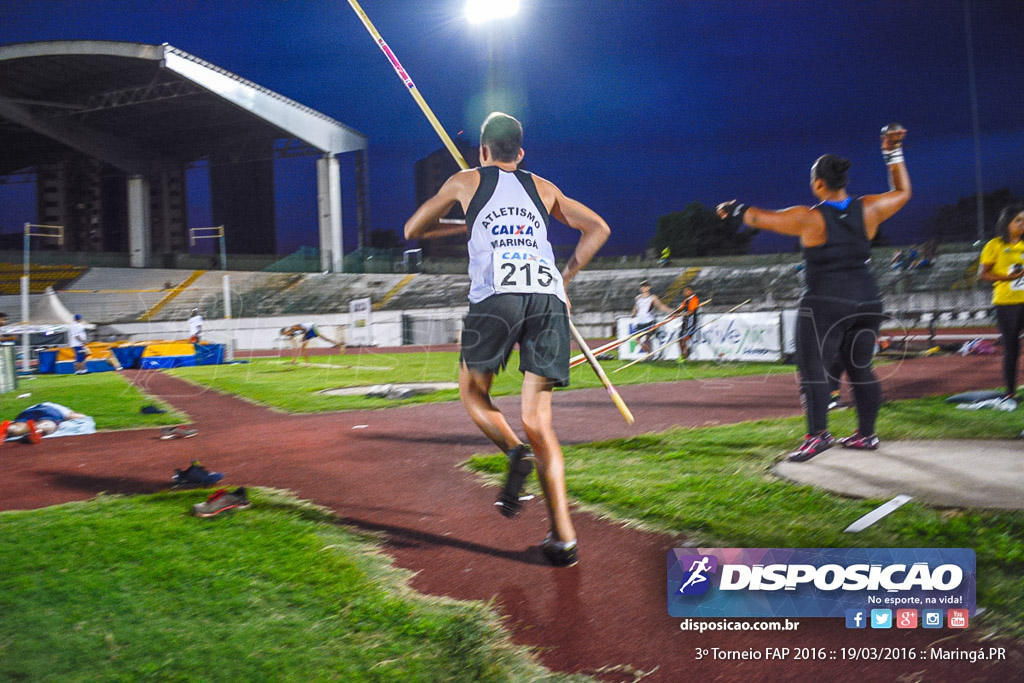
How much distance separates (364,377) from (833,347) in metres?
10.5

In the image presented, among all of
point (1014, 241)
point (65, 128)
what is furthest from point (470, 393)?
point (65, 128)

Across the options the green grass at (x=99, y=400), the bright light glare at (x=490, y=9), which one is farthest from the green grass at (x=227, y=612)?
the bright light glare at (x=490, y=9)

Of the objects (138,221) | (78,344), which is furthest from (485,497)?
(138,221)

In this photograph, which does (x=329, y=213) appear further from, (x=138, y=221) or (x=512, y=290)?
(x=512, y=290)

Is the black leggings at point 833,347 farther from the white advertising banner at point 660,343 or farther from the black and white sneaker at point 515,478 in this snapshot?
the white advertising banner at point 660,343

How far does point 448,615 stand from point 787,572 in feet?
4.19

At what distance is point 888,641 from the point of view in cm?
217

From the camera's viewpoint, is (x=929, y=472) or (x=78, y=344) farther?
(x=78, y=344)

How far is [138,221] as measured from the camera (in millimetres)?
30078

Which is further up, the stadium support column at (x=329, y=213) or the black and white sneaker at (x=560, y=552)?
the stadium support column at (x=329, y=213)

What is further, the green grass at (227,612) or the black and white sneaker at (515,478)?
the black and white sneaker at (515,478)

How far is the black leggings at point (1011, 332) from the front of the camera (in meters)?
5.70

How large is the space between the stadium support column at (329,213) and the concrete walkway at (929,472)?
2759 cm

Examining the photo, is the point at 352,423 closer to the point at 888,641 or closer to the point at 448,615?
the point at 448,615
